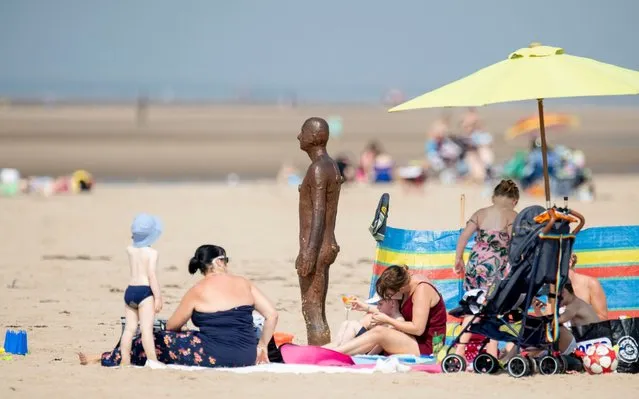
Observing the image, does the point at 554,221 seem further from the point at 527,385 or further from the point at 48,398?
the point at 48,398

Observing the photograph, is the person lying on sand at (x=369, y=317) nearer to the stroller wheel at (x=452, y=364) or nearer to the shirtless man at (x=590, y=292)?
the stroller wheel at (x=452, y=364)

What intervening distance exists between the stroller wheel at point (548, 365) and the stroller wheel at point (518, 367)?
0.13 meters

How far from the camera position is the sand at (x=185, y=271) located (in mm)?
7723

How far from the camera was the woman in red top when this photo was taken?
8523 millimetres

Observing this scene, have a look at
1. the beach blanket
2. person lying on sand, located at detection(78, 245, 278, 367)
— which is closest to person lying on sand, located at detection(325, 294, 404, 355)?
the beach blanket

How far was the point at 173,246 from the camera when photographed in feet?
50.3

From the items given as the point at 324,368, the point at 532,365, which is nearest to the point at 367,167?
the point at 324,368

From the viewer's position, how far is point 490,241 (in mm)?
8883

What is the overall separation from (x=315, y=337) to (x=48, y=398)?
7.66 feet

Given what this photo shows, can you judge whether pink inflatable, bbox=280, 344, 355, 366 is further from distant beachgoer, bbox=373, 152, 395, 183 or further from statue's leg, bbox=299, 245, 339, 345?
distant beachgoer, bbox=373, 152, 395, 183

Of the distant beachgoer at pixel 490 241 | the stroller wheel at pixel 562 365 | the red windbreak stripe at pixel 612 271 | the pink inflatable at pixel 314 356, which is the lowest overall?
the stroller wheel at pixel 562 365

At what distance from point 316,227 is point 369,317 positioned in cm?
76

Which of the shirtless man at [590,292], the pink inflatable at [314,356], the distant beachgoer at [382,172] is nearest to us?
the pink inflatable at [314,356]

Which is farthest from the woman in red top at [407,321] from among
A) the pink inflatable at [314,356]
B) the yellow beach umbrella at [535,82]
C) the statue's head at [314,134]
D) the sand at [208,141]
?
the sand at [208,141]
